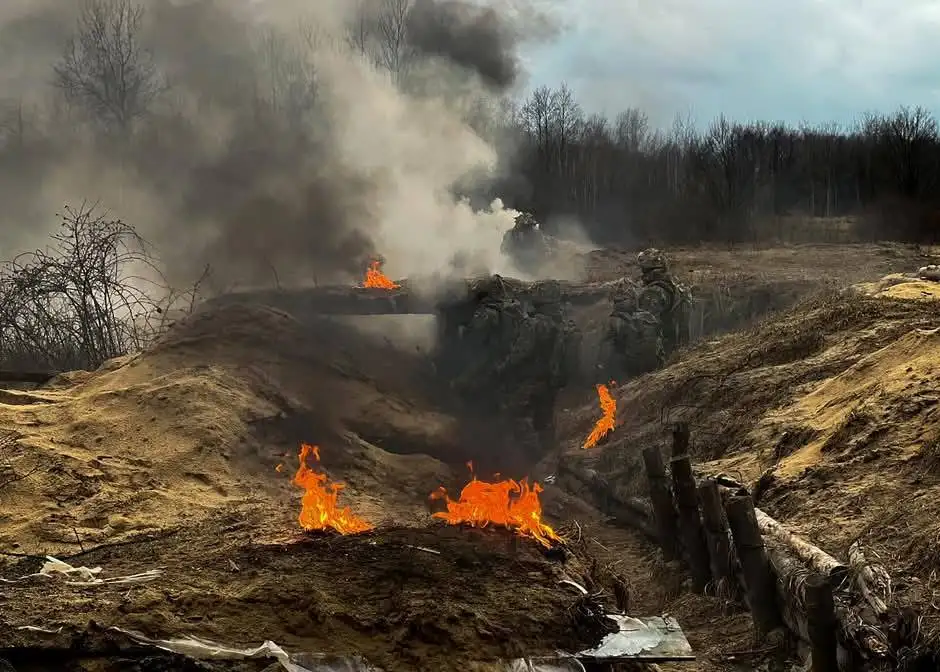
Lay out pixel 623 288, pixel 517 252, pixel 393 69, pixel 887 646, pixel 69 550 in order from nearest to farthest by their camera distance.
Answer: pixel 887 646, pixel 69 550, pixel 623 288, pixel 517 252, pixel 393 69

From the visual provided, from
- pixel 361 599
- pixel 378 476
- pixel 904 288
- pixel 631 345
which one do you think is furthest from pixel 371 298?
pixel 361 599

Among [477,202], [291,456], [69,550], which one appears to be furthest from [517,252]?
[69,550]

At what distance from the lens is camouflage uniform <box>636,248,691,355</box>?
2006 cm

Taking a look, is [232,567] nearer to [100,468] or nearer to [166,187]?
[100,468]

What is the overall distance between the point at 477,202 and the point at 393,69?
20.5 feet

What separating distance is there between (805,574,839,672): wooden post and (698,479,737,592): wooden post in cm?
216

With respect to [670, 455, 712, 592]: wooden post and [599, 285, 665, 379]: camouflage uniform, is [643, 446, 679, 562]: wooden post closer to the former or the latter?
[670, 455, 712, 592]: wooden post

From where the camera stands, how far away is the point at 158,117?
28781 mm

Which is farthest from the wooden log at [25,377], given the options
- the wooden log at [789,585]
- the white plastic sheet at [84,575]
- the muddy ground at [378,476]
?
the wooden log at [789,585]

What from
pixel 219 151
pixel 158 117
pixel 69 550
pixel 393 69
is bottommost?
pixel 69 550

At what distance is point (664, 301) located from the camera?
20156 mm

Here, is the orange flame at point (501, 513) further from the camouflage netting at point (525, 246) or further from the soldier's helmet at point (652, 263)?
the camouflage netting at point (525, 246)

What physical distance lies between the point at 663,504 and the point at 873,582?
12.8 feet

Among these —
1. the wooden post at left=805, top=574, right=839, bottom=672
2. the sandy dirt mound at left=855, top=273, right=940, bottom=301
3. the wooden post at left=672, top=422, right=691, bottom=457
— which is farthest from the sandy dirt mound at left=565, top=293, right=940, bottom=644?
the wooden post at left=672, top=422, right=691, bottom=457
